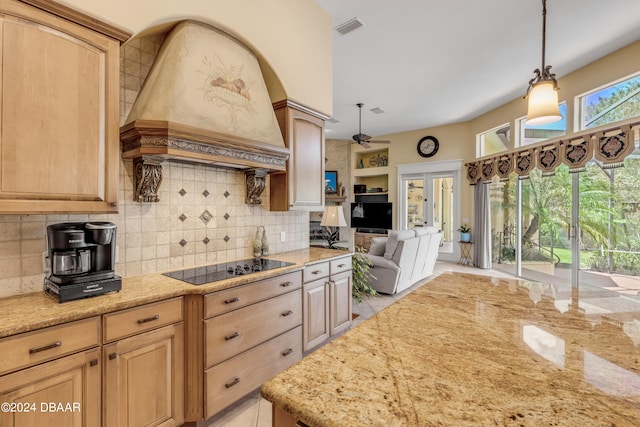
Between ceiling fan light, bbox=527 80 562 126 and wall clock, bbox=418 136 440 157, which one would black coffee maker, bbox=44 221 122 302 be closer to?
ceiling fan light, bbox=527 80 562 126

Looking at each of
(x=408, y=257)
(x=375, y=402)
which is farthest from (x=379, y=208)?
(x=375, y=402)

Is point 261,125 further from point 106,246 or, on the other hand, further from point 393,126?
point 393,126

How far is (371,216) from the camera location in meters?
8.55

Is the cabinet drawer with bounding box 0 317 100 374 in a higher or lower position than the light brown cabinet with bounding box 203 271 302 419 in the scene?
higher

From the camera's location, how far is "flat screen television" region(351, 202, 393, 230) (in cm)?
827

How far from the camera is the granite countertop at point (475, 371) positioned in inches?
25.2

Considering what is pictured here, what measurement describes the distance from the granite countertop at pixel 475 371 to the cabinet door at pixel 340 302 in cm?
172

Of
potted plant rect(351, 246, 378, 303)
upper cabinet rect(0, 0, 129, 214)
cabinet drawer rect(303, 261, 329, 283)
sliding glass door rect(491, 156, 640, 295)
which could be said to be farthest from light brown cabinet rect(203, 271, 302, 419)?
sliding glass door rect(491, 156, 640, 295)

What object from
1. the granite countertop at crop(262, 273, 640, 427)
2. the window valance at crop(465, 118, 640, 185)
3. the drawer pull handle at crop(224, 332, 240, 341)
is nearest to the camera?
the granite countertop at crop(262, 273, 640, 427)

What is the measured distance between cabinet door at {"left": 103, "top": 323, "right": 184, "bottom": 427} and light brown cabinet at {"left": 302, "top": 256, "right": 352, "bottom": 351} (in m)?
1.09

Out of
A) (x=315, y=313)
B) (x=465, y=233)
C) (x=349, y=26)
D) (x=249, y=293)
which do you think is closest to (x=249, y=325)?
(x=249, y=293)

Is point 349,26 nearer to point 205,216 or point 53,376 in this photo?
point 205,216

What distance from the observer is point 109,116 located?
1651 millimetres

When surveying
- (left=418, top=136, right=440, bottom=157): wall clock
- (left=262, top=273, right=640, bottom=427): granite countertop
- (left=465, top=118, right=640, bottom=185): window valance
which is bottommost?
(left=262, top=273, right=640, bottom=427): granite countertop
